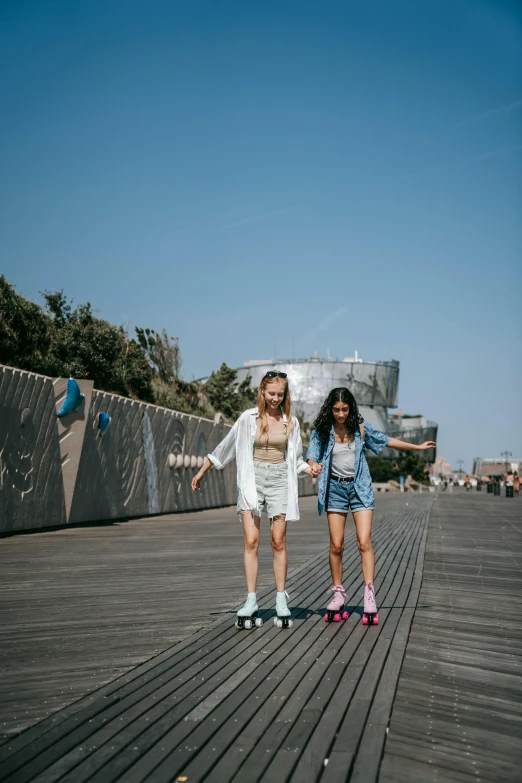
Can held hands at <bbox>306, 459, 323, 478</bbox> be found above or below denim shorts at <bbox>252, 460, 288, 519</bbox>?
above

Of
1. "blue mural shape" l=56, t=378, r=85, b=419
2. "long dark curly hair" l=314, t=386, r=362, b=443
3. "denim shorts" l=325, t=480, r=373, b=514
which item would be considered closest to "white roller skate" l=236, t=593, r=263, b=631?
"denim shorts" l=325, t=480, r=373, b=514

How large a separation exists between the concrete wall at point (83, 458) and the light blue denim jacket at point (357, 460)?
7.77 meters

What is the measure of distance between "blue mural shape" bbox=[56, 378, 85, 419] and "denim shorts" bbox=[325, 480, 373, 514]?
9298mm

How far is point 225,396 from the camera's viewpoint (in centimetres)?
5394

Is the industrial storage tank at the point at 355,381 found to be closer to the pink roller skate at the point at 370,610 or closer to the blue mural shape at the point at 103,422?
the blue mural shape at the point at 103,422

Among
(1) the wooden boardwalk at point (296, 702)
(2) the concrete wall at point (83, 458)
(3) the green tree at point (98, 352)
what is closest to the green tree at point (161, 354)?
(3) the green tree at point (98, 352)

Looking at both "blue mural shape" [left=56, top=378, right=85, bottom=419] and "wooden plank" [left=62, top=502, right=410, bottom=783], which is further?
"blue mural shape" [left=56, top=378, right=85, bottom=419]

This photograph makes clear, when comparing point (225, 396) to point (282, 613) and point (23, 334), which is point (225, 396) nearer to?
point (23, 334)

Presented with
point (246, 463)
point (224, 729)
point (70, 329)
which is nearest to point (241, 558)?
point (246, 463)

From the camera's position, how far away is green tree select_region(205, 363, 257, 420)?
173ft

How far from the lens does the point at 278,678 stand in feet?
13.4

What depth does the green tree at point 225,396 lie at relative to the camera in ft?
173

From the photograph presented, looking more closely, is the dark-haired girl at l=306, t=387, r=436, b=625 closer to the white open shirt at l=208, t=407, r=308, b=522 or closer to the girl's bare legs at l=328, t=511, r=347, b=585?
the girl's bare legs at l=328, t=511, r=347, b=585

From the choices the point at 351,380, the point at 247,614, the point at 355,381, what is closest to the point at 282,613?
the point at 247,614
